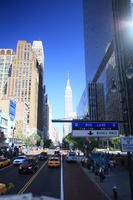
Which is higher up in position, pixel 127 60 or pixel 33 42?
pixel 33 42

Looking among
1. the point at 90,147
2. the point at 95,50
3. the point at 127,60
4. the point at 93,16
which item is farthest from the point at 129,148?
the point at 93,16

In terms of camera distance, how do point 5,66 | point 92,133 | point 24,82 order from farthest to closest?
point 5,66, point 24,82, point 92,133

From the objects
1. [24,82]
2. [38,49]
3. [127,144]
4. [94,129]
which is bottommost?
[127,144]

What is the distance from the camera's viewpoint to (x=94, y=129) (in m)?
12.7

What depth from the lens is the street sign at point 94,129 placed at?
1259 cm

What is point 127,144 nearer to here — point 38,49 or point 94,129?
point 94,129

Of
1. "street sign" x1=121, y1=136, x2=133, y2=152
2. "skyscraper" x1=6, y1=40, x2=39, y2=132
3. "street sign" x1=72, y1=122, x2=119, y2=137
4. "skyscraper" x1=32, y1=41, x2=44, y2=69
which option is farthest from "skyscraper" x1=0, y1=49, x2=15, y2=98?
"street sign" x1=121, y1=136, x2=133, y2=152

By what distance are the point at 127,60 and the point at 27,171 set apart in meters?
18.6

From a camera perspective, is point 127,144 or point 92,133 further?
point 92,133

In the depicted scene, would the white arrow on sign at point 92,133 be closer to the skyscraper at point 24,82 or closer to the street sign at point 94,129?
the street sign at point 94,129

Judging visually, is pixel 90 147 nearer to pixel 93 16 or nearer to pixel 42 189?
pixel 42 189

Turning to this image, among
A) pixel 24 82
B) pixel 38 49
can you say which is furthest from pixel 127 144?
pixel 38 49

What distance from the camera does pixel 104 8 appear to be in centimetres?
7831

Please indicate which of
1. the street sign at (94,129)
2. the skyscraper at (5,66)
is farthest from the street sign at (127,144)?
the skyscraper at (5,66)
